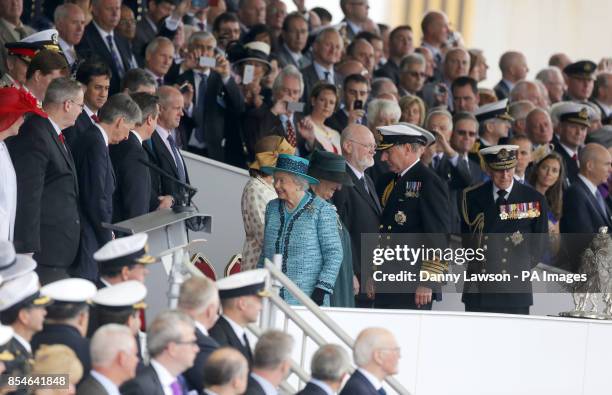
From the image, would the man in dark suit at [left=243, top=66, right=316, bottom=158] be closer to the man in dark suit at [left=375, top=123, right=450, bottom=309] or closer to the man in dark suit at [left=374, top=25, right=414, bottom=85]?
the man in dark suit at [left=375, top=123, right=450, bottom=309]

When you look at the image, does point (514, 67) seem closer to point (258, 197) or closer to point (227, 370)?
point (258, 197)

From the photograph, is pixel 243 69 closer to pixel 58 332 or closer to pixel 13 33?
pixel 13 33

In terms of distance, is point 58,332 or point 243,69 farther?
point 243,69

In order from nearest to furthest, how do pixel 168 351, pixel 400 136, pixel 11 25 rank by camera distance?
pixel 168 351 → pixel 400 136 → pixel 11 25

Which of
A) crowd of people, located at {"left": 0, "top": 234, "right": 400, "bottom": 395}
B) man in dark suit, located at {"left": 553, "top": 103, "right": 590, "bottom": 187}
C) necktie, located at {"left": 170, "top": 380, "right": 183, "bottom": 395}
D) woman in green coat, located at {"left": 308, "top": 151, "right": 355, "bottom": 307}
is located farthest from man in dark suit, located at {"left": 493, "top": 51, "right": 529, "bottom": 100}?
necktie, located at {"left": 170, "top": 380, "right": 183, "bottom": 395}

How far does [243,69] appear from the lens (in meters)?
12.1

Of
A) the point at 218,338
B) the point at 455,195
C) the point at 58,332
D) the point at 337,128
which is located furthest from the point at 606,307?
the point at 58,332

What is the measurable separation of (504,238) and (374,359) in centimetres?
333

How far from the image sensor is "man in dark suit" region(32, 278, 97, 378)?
251 inches

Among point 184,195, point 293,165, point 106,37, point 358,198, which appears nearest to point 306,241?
point 293,165

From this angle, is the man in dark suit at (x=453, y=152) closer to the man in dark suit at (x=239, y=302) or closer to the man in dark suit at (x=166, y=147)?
the man in dark suit at (x=166, y=147)

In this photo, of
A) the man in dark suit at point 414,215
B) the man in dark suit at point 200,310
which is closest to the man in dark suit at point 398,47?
the man in dark suit at point 414,215

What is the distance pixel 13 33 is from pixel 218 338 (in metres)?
4.52

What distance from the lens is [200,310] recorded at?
6762mm
